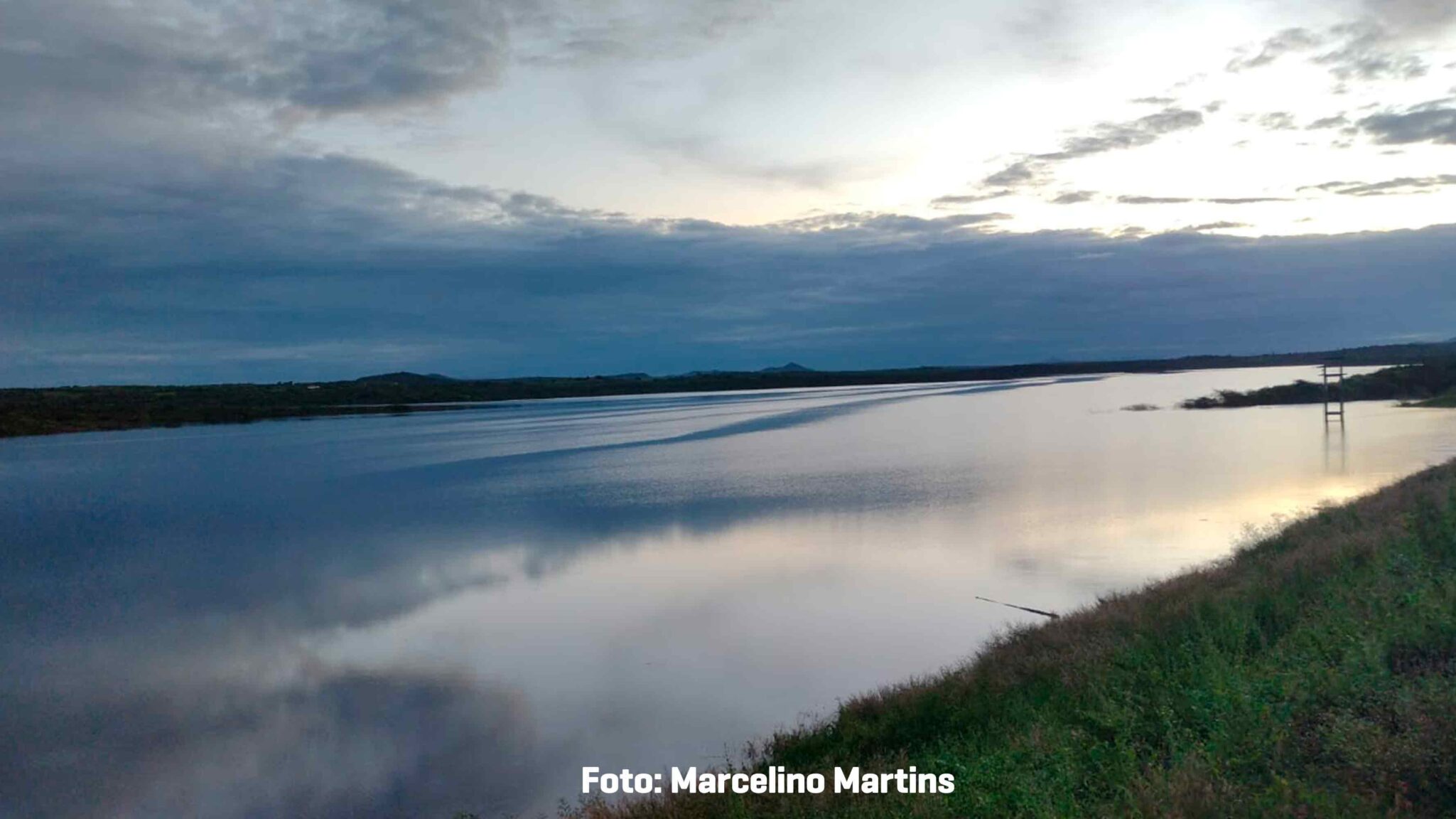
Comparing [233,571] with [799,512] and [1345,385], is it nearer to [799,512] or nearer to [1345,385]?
[799,512]

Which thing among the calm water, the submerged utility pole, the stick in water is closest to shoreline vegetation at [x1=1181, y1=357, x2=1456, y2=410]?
the submerged utility pole

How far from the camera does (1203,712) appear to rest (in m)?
5.95

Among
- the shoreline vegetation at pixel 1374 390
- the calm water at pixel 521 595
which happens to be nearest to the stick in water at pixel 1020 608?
the calm water at pixel 521 595

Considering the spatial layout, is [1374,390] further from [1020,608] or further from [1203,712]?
[1203,712]

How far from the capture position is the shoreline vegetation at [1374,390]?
55.0 metres

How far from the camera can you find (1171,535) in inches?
669

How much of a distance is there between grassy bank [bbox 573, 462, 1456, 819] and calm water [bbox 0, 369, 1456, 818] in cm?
150

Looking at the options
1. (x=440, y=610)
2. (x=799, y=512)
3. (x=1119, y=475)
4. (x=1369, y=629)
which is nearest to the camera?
(x=1369, y=629)

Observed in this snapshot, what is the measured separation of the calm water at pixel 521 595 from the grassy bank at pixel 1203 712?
1.50 m

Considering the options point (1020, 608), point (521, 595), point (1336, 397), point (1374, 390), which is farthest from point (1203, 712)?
point (1374, 390)

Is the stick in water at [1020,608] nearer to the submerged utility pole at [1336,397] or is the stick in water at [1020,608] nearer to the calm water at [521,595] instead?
the calm water at [521,595]

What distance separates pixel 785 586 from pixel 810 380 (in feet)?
504

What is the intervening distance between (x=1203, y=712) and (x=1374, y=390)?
62.8 m

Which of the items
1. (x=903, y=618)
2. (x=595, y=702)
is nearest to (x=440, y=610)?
(x=595, y=702)
